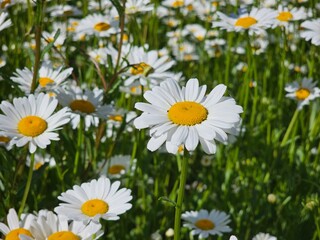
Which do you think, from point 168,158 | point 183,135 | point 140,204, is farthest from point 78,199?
point 168,158

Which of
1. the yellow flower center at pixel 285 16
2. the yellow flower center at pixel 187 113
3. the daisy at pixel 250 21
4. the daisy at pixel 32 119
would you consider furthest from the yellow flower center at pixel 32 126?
the yellow flower center at pixel 285 16

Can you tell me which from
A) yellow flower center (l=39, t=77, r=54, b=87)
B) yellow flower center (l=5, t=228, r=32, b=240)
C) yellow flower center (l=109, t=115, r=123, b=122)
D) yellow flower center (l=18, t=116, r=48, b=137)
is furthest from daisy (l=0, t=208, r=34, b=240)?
yellow flower center (l=109, t=115, r=123, b=122)

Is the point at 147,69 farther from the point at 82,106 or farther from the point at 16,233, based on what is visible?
the point at 16,233

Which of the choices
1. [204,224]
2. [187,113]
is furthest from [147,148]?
[204,224]

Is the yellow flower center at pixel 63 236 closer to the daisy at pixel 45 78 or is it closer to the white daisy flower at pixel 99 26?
the daisy at pixel 45 78

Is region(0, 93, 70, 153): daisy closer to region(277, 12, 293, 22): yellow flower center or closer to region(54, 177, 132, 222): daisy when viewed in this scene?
region(54, 177, 132, 222): daisy

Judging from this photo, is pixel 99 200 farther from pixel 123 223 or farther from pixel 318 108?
pixel 318 108

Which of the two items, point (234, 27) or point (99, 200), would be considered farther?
point (234, 27)
